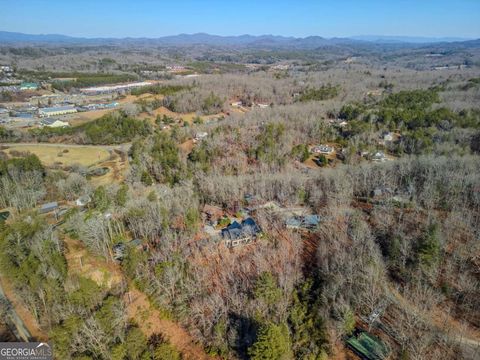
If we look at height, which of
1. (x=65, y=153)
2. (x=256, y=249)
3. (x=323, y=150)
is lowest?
(x=65, y=153)

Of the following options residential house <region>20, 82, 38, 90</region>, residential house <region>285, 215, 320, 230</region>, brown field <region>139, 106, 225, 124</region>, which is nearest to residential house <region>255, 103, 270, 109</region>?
brown field <region>139, 106, 225, 124</region>

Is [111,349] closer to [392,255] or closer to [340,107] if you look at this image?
[392,255]

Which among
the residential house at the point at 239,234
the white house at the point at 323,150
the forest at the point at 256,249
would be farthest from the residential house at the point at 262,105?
the residential house at the point at 239,234

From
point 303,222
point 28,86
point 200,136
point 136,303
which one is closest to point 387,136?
point 200,136

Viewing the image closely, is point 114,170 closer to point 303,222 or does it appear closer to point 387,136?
point 303,222

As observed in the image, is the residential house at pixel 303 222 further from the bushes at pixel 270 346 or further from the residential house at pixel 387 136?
the residential house at pixel 387 136
